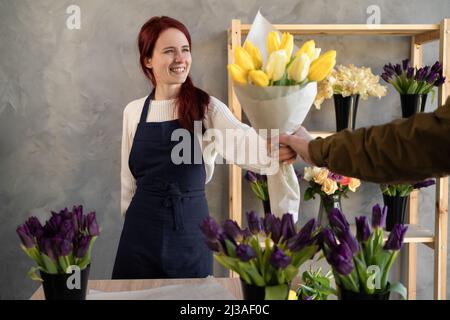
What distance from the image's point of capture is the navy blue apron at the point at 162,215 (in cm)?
228

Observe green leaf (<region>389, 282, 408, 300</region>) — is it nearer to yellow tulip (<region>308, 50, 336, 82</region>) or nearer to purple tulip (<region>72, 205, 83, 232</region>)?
yellow tulip (<region>308, 50, 336, 82</region>)

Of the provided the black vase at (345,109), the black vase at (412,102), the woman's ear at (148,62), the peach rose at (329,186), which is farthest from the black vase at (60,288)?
the black vase at (412,102)

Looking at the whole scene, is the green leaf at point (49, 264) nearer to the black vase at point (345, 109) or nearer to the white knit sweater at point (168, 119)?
the white knit sweater at point (168, 119)

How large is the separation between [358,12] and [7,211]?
2050 mm

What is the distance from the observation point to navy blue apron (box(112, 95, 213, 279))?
2.28 metres

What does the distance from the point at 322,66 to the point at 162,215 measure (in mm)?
1088

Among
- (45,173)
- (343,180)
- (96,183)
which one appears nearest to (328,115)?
(343,180)

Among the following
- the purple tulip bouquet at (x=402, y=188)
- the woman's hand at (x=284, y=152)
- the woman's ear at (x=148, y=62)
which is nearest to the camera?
the woman's hand at (x=284, y=152)

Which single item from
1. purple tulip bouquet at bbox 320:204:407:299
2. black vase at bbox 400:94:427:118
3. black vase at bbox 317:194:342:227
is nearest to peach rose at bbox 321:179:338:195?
black vase at bbox 317:194:342:227

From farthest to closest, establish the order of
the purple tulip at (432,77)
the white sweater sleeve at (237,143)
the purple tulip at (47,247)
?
the purple tulip at (432,77) → the white sweater sleeve at (237,143) → the purple tulip at (47,247)

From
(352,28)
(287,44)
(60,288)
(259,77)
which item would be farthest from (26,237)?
(352,28)

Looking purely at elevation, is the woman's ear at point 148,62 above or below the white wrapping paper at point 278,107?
above

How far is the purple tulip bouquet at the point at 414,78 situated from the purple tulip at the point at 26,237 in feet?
6.22

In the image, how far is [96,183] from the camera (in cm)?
311
